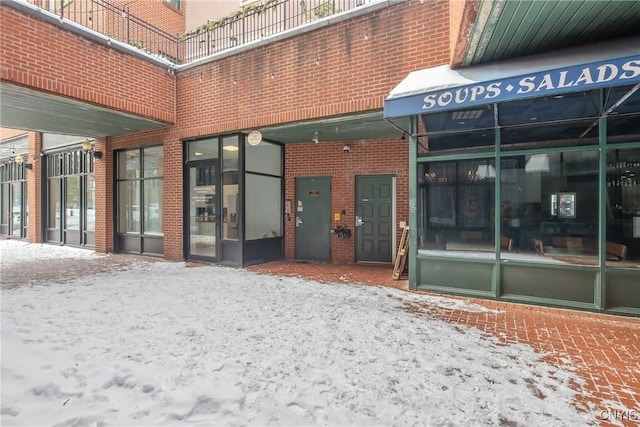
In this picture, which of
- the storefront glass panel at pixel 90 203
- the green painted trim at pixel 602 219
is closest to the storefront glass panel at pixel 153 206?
the storefront glass panel at pixel 90 203

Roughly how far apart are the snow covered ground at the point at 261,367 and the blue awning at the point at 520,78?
2.81m

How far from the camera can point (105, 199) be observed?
32.6ft

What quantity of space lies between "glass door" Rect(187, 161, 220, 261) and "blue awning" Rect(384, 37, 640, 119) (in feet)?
15.8

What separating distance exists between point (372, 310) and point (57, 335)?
11.8 ft

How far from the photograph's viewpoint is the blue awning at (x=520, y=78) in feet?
11.9

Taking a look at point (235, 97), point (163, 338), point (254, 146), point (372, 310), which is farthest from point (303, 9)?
point (163, 338)

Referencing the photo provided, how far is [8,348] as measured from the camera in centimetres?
317

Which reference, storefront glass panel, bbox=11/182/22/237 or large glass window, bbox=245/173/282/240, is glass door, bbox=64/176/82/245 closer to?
storefront glass panel, bbox=11/182/22/237

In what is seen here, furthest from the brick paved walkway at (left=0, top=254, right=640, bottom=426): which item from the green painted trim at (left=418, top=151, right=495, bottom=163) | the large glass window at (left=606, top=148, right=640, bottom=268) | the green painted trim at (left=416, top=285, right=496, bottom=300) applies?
the green painted trim at (left=418, top=151, right=495, bottom=163)

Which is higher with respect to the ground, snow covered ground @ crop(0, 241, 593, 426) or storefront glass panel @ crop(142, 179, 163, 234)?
storefront glass panel @ crop(142, 179, 163, 234)

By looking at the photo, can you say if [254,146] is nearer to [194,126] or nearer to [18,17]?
[194,126]

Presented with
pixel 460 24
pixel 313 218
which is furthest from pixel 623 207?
pixel 313 218

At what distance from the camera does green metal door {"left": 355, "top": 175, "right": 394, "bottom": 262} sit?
802 cm

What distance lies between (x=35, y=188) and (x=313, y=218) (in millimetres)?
10942
